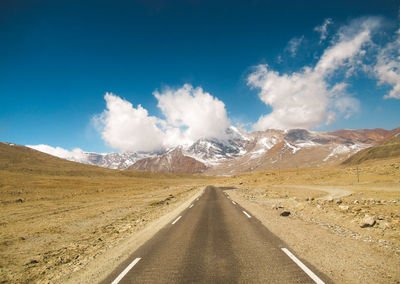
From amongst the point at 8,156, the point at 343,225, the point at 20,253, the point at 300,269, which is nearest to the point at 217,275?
the point at 300,269

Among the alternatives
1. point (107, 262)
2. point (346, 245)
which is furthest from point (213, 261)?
point (346, 245)

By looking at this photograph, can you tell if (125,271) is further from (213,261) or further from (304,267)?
(304,267)

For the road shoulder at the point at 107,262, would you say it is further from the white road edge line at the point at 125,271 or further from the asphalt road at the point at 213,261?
the white road edge line at the point at 125,271

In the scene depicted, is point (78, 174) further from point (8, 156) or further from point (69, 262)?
point (69, 262)

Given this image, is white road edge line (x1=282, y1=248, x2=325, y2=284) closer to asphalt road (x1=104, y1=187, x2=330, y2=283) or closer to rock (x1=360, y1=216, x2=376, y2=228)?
asphalt road (x1=104, y1=187, x2=330, y2=283)

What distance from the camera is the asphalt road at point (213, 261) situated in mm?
5566

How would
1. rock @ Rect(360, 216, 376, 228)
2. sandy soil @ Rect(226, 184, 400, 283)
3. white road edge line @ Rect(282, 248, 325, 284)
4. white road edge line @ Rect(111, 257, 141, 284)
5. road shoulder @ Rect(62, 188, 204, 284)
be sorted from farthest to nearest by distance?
rock @ Rect(360, 216, 376, 228) → road shoulder @ Rect(62, 188, 204, 284) → white road edge line @ Rect(111, 257, 141, 284) → sandy soil @ Rect(226, 184, 400, 283) → white road edge line @ Rect(282, 248, 325, 284)

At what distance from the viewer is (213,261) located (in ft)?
22.0

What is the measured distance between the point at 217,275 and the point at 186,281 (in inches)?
33.9

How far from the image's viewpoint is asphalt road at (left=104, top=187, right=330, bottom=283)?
18.3ft

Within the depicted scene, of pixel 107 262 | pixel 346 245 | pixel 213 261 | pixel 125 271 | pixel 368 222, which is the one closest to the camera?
pixel 125 271

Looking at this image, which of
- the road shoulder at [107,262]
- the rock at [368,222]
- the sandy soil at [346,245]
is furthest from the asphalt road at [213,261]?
the rock at [368,222]

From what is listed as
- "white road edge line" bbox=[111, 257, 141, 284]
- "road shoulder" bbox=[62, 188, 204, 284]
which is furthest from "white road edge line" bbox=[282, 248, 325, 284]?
"road shoulder" bbox=[62, 188, 204, 284]

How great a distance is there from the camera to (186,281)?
5465 mm
